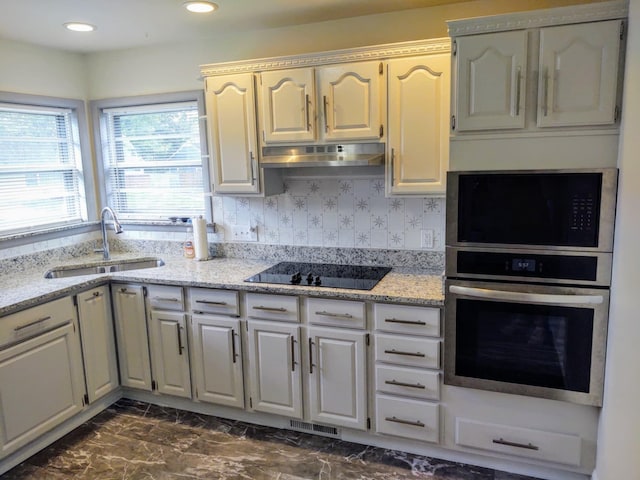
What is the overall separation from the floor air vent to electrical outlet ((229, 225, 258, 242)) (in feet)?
4.17

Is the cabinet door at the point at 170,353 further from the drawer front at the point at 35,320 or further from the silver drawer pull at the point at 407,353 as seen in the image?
the silver drawer pull at the point at 407,353

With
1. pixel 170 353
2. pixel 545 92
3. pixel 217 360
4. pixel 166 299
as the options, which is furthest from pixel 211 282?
pixel 545 92

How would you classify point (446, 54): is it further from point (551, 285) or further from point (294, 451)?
point (294, 451)

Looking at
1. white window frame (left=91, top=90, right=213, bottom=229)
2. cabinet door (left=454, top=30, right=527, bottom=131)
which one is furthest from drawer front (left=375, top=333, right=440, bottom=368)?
white window frame (left=91, top=90, right=213, bottom=229)

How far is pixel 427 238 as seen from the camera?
9.84 feet

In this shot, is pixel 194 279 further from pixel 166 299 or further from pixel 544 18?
pixel 544 18

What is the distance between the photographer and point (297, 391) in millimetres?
2803

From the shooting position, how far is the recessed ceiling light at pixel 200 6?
2.55 m

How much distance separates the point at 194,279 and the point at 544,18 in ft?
7.44

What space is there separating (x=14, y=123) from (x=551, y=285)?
3502mm

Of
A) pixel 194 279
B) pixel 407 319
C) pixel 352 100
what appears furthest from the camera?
pixel 194 279

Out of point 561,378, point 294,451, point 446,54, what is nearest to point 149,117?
point 446,54

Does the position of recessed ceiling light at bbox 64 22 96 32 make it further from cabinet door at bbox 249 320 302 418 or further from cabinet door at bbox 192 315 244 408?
cabinet door at bbox 249 320 302 418

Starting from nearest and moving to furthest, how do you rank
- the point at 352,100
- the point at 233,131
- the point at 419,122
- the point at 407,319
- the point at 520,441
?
the point at 520,441, the point at 407,319, the point at 419,122, the point at 352,100, the point at 233,131
